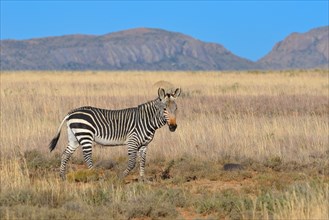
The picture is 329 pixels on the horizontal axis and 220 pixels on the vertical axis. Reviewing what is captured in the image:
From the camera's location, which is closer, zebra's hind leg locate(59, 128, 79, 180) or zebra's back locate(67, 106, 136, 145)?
zebra's back locate(67, 106, 136, 145)

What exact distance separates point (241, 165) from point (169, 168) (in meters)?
1.46

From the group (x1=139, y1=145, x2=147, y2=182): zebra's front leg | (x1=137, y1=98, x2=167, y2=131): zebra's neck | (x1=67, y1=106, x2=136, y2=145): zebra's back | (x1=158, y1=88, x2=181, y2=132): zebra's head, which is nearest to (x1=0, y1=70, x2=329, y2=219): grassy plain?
(x1=139, y1=145, x2=147, y2=182): zebra's front leg

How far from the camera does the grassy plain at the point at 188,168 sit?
8667mm

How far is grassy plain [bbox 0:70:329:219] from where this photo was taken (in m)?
8.67

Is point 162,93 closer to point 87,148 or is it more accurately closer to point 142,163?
point 142,163

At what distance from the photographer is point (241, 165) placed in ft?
42.4

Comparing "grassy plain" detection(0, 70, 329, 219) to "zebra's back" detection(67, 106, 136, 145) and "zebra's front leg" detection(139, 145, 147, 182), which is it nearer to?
"zebra's front leg" detection(139, 145, 147, 182)

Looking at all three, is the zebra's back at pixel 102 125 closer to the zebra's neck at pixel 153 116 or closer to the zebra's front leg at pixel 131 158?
the zebra's neck at pixel 153 116

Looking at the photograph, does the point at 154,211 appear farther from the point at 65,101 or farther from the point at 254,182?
the point at 65,101

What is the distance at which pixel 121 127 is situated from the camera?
11.7 meters

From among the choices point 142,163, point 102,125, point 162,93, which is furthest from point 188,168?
point 102,125

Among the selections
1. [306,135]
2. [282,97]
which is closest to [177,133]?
[306,135]

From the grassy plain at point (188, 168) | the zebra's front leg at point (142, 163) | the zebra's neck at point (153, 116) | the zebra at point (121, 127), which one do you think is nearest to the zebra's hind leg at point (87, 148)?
the zebra at point (121, 127)

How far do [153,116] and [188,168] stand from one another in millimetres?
1425
